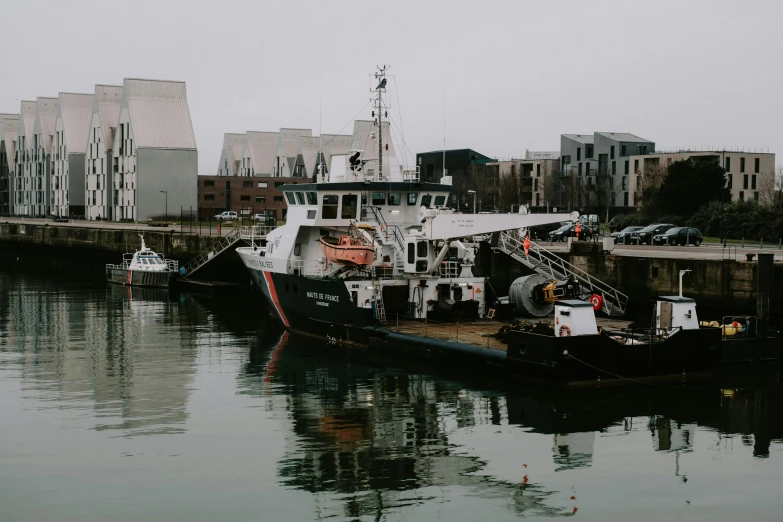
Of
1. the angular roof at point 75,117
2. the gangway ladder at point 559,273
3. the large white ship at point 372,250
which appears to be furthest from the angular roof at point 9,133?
the gangway ladder at point 559,273

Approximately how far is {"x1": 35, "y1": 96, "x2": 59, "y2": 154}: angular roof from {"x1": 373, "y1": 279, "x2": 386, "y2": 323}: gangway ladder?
3467 inches

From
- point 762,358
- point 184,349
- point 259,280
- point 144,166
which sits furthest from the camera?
point 144,166

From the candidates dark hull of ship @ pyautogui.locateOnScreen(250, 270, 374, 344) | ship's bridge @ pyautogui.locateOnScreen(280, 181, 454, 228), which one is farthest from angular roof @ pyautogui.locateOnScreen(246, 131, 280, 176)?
ship's bridge @ pyautogui.locateOnScreen(280, 181, 454, 228)

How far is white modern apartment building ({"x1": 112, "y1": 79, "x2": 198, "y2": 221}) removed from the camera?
281 feet

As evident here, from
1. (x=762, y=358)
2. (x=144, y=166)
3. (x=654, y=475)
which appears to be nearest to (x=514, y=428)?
(x=654, y=475)

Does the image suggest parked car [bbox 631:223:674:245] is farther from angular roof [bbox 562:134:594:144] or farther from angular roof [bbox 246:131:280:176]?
angular roof [bbox 246:131:280:176]

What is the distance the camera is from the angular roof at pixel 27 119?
377 ft

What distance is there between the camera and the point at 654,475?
18.1m

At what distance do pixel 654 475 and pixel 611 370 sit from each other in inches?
234

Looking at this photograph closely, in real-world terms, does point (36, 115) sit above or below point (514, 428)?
above

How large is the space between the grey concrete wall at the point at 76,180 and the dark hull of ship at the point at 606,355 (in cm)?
8540

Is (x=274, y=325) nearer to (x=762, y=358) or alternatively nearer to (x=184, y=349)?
(x=184, y=349)

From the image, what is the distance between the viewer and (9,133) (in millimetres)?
126125

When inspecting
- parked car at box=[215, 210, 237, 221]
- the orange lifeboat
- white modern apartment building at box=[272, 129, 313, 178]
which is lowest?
the orange lifeboat
